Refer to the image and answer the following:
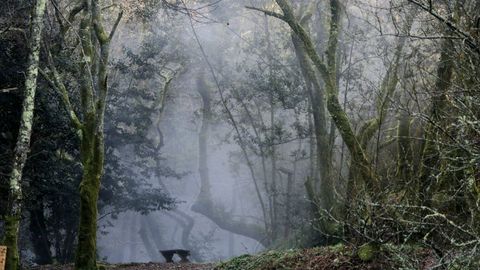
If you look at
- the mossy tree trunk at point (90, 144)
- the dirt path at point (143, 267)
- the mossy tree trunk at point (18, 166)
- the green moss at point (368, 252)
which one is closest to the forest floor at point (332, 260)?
the green moss at point (368, 252)

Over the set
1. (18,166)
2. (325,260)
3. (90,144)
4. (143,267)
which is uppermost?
(90,144)

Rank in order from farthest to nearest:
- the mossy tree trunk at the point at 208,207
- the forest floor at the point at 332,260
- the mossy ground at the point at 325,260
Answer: the mossy tree trunk at the point at 208,207 → the mossy ground at the point at 325,260 → the forest floor at the point at 332,260

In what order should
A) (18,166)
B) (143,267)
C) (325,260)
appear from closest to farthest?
(325,260) < (18,166) < (143,267)

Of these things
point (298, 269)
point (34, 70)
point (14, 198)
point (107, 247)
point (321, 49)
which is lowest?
point (107, 247)

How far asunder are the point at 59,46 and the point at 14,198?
6.30 m

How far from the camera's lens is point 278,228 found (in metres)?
23.3

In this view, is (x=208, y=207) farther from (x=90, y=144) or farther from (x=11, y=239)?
(x=11, y=239)

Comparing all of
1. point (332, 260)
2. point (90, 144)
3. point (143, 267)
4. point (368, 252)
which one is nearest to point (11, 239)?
point (90, 144)

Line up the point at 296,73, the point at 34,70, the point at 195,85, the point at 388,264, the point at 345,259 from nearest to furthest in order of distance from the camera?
the point at 388,264 → the point at 345,259 → the point at 34,70 → the point at 296,73 → the point at 195,85

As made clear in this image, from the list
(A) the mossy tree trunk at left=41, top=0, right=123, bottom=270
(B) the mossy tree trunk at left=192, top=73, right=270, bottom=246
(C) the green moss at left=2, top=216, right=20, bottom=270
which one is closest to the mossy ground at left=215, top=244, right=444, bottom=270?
(A) the mossy tree trunk at left=41, top=0, right=123, bottom=270

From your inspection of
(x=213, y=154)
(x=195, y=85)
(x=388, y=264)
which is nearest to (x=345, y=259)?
(x=388, y=264)

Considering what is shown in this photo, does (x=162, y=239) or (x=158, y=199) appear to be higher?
(x=158, y=199)

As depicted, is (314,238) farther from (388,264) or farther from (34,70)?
(34,70)

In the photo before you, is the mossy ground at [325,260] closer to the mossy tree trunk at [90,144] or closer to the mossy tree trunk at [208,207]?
the mossy tree trunk at [90,144]
